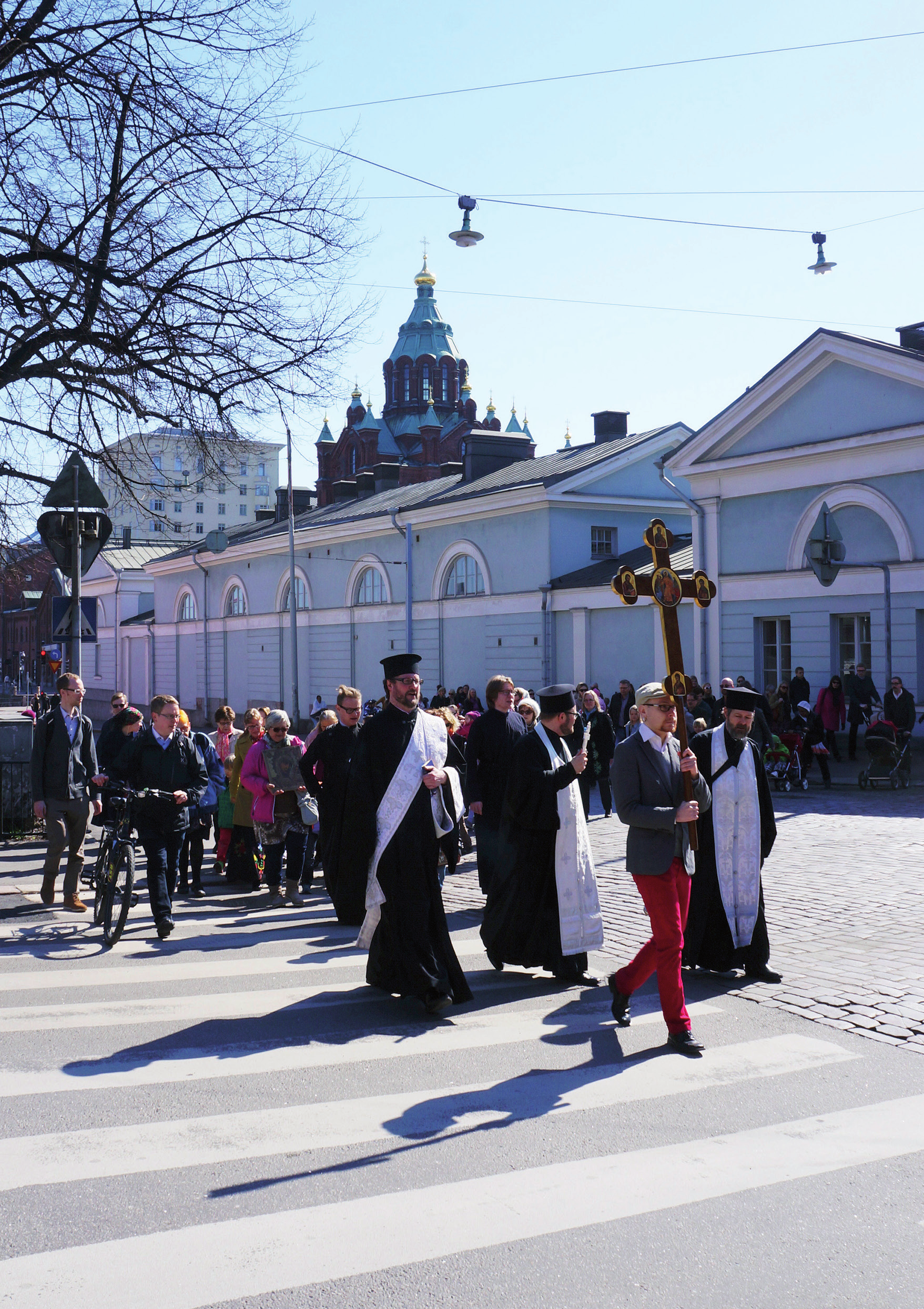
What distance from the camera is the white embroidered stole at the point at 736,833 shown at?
286 inches

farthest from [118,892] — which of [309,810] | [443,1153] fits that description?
[443,1153]

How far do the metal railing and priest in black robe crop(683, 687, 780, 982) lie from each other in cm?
857

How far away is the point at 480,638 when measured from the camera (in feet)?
112

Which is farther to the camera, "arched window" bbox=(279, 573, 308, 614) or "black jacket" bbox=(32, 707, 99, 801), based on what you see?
"arched window" bbox=(279, 573, 308, 614)

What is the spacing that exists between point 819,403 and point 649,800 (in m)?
20.5

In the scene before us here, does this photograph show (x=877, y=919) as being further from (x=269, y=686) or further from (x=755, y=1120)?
(x=269, y=686)

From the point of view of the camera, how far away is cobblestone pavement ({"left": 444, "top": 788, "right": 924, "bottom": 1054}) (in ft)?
21.7

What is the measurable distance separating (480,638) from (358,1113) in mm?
29192

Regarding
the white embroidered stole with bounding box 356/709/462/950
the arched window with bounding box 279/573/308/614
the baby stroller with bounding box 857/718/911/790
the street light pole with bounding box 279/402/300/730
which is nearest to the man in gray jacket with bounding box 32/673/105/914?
the white embroidered stole with bounding box 356/709/462/950

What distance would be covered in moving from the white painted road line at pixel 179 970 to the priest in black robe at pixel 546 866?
0.96m

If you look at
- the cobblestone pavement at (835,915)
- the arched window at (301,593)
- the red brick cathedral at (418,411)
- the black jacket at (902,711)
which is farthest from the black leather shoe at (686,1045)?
the red brick cathedral at (418,411)

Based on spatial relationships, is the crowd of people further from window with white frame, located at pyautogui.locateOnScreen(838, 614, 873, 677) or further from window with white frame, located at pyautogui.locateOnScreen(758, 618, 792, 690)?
window with white frame, located at pyautogui.locateOnScreen(758, 618, 792, 690)

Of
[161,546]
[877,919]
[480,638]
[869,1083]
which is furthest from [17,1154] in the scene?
[161,546]

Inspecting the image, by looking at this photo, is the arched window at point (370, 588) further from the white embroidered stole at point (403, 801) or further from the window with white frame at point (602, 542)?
the white embroidered stole at point (403, 801)
